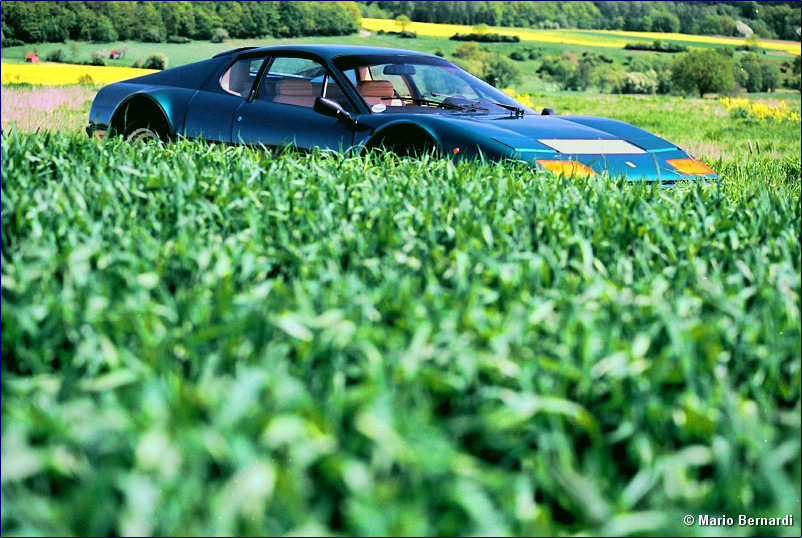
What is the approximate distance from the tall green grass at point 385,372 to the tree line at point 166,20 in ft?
66.4

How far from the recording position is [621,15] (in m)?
47.2

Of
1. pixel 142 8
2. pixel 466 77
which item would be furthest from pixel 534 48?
pixel 466 77

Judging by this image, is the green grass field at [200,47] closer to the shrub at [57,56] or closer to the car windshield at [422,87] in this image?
the shrub at [57,56]

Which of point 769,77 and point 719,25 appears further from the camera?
point 719,25

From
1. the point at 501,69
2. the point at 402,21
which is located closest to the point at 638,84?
the point at 501,69

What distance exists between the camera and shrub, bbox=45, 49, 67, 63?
25688 mm

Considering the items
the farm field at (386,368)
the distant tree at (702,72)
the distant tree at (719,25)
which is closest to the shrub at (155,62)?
the farm field at (386,368)

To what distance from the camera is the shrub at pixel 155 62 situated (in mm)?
25500

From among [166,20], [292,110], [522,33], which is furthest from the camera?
[522,33]

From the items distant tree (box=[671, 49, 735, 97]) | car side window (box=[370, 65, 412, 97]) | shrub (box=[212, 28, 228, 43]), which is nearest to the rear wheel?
car side window (box=[370, 65, 412, 97])

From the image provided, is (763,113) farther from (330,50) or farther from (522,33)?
(522,33)

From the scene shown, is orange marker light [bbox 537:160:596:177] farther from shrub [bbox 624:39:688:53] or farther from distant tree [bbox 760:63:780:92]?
shrub [bbox 624:39:688:53]

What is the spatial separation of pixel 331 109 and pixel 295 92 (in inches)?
33.5

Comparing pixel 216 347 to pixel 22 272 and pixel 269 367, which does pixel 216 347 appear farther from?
pixel 22 272
